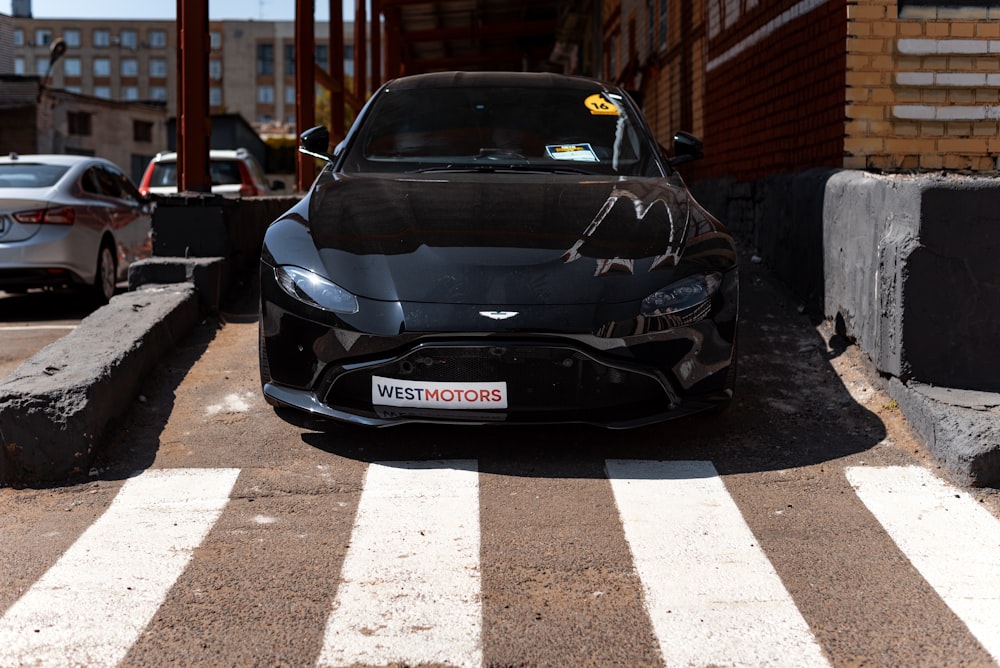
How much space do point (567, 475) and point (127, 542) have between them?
1580 mm

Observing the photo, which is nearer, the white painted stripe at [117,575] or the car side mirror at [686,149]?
the white painted stripe at [117,575]

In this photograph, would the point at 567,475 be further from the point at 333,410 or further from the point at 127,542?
the point at 127,542

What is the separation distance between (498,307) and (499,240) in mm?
403

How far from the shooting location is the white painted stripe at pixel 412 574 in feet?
9.34

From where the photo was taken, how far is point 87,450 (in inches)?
174

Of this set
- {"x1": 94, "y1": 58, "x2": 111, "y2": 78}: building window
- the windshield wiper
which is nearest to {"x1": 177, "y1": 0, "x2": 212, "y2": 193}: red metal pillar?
the windshield wiper

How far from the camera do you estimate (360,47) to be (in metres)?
21.1

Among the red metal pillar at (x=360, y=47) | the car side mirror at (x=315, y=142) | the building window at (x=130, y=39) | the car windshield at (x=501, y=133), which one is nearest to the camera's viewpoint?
the car windshield at (x=501, y=133)

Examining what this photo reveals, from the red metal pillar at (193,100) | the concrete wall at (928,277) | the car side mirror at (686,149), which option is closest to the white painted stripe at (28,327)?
the red metal pillar at (193,100)

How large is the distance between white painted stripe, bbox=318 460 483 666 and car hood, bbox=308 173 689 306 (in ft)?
2.22

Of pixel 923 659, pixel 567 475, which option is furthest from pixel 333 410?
pixel 923 659

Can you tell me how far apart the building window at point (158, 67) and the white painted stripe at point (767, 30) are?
105 metres

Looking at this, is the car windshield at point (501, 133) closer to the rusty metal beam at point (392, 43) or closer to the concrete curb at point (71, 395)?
the concrete curb at point (71, 395)

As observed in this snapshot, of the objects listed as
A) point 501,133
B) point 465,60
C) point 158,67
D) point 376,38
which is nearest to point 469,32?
point 376,38
